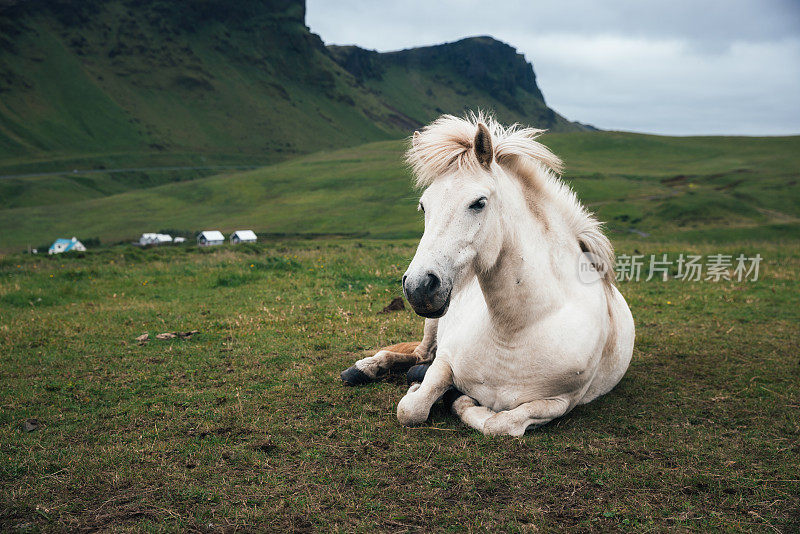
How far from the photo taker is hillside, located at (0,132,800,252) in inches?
1763

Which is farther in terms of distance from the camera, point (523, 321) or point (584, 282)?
point (584, 282)

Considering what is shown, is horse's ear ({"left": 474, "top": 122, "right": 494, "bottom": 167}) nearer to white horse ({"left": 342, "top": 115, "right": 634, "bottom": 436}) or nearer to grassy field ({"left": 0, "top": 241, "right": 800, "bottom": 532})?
white horse ({"left": 342, "top": 115, "right": 634, "bottom": 436})

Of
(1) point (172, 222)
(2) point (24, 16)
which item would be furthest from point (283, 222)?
(2) point (24, 16)

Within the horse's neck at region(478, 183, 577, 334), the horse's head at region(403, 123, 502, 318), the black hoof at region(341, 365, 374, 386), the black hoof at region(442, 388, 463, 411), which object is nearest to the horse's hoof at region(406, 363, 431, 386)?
the black hoof at region(442, 388, 463, 411)

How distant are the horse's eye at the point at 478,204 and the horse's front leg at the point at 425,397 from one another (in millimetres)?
1768

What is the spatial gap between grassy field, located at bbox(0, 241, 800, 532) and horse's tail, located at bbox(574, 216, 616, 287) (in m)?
1.48

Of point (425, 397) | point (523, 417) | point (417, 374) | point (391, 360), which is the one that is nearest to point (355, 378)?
point (391, 360)

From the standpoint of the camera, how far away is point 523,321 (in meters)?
4.89

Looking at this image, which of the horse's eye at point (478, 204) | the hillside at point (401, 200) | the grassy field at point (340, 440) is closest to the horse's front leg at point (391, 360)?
the grassy field at point (340, 440)

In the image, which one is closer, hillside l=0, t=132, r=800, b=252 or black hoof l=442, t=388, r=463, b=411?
black hoof l=442, t=388, r=463, b=411

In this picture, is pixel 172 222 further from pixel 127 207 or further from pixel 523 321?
pixel 523 321

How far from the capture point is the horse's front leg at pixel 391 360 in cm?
651

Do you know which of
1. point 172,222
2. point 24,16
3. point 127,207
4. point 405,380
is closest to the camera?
point 405,380

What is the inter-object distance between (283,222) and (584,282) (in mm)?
53368
